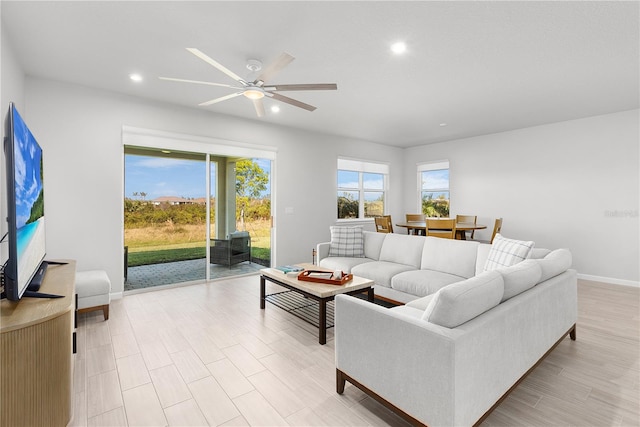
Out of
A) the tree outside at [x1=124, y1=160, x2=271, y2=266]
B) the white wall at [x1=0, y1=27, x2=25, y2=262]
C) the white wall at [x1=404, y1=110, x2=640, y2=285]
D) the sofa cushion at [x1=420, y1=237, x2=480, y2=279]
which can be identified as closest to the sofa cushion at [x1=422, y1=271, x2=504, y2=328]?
the sofa cushion at [x1=420, y1=237, x2=480, y2=279]

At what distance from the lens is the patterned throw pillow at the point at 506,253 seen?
271cm

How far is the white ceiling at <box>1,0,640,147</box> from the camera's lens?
2268mm

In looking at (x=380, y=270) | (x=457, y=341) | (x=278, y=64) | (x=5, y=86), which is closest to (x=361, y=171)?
(x=380, y=270)

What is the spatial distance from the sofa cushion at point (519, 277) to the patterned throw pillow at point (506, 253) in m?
0.57

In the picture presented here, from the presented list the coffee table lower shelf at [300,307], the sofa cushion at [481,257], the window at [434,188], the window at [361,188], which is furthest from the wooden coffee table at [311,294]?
the window at [434,188]

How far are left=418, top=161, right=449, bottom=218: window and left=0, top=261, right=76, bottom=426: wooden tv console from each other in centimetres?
690

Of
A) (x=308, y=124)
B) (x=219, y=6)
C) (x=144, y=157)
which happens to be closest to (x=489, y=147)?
(x=308, y=124)

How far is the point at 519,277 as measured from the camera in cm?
193

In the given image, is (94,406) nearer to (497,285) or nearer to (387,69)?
(497,285)

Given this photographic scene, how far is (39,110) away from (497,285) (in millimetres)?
4840

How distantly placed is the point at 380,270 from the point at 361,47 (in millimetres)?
2402

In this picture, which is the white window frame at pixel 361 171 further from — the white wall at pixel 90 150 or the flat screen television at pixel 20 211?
the flat screen television at pixel 20 211

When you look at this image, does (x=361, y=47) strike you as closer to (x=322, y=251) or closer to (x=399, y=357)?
(x=399, y=357)

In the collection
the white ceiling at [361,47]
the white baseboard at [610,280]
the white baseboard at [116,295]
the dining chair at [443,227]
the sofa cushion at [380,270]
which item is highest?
the white ceiling at [361,47]
